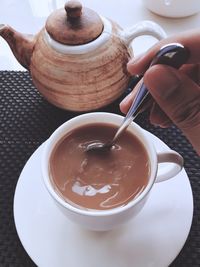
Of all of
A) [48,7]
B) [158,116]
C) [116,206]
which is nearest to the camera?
[116,206]

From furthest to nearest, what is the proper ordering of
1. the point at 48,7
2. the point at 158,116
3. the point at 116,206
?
the point at 48,7, the point at 158,116, the point at 116,206

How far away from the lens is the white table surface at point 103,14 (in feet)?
3.08

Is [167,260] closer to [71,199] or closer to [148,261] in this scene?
[148,261]

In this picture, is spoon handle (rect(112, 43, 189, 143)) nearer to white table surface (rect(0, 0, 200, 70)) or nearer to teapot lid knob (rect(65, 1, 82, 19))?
teapot lid knob (rect(65, 1, 82, 19))

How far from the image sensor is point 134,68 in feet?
2.05

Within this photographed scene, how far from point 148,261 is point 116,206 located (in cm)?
9

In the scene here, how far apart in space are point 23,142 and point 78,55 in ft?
0.56

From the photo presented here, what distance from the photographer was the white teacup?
1.80 feet

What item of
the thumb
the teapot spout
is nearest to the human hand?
the thumb

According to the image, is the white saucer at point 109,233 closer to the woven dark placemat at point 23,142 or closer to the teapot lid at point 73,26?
the woven dark placemat at point 23,142

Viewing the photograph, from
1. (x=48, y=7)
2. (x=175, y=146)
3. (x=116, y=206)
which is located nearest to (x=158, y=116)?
(x=175, y=146)

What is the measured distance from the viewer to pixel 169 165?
63 cm

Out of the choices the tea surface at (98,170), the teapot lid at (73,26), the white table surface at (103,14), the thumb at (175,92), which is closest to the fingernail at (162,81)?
the thumb at (175,92)

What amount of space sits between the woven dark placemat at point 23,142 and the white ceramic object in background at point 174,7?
0.27 metres
